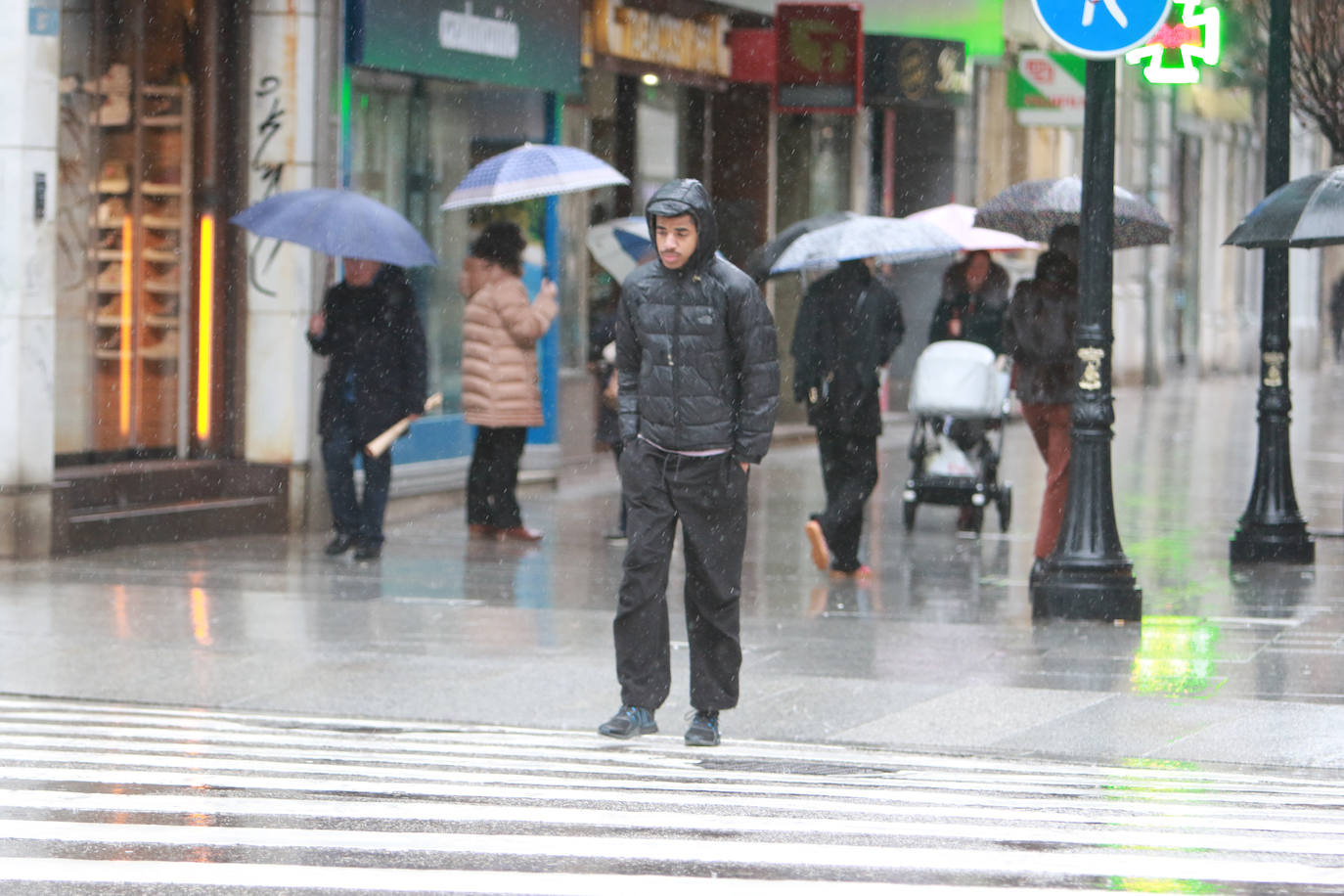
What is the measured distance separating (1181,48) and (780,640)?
461cm

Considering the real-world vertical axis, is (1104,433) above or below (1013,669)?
above

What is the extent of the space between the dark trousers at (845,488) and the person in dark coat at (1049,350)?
923 mm

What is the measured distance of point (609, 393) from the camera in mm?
13680

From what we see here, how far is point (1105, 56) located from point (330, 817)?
609cm

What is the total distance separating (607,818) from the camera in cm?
588

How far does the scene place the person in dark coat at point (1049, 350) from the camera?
477 inches

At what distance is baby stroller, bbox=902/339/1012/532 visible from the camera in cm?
1477

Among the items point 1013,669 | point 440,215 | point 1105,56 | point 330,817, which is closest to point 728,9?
point 440,215

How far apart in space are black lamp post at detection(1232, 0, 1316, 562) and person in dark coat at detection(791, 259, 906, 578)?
84.6 inches

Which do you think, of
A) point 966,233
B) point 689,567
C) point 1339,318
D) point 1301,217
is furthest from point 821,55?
point 1339,318

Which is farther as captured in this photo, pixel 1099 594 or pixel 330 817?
pixel 1099 594

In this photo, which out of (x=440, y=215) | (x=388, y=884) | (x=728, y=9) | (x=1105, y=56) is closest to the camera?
(x=388, y=884)

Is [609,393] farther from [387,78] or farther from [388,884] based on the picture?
[388,884]

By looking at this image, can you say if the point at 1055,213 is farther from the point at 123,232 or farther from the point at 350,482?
the point at 123,232
